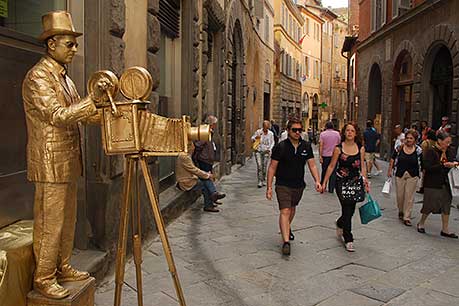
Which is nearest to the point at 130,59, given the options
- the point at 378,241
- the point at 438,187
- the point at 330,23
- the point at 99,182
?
the point at 99,182

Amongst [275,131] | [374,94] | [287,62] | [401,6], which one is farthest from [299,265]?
[287,62]

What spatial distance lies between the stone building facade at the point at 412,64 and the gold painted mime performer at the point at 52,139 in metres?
11.6

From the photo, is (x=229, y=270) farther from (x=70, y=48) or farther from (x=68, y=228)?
(x=70, y=48)

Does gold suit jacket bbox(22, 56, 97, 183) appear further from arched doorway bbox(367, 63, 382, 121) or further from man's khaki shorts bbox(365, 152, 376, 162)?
arched doorway bbox(367, 63, 382, 121)

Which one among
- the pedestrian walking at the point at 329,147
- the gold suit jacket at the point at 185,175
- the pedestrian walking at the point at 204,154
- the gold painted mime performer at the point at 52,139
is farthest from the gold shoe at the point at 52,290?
the pedestrian walking at the point at 329,147

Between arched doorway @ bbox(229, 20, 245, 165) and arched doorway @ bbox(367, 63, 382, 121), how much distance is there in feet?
30.6

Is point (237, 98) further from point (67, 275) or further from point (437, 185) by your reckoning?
point (67, 275)

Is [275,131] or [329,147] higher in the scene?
[275,131]

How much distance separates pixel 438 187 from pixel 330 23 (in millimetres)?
53015

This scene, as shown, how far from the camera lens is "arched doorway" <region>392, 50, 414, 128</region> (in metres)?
18.1

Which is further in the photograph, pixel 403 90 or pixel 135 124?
pixel 403 90

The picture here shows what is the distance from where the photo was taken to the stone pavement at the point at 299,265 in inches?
174

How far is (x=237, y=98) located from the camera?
15914 millimetres

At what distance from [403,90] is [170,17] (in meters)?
13.4
